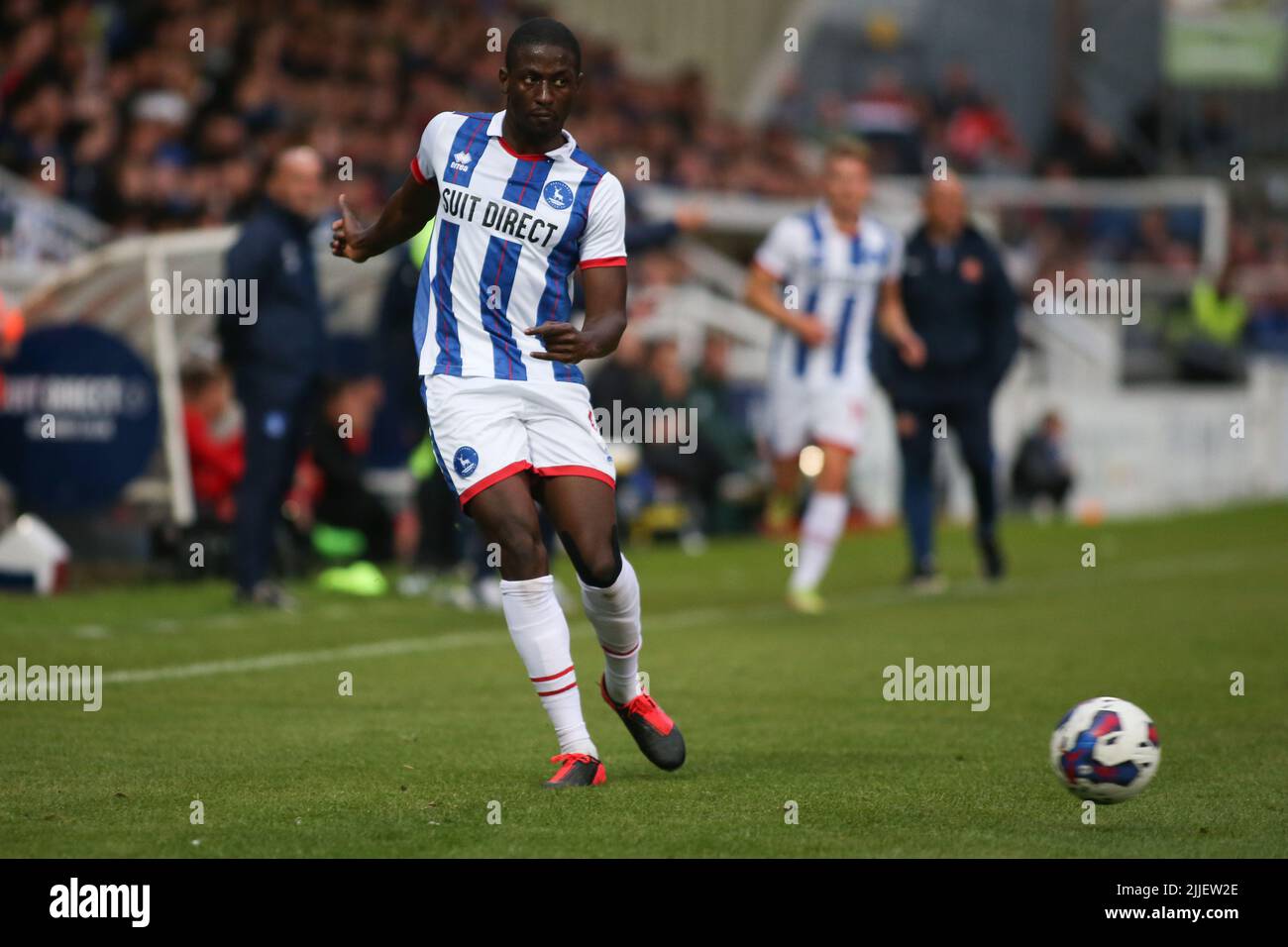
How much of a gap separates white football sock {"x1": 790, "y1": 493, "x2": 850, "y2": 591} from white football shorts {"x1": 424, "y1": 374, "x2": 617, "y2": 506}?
5468 millimetres

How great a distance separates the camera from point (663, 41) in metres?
31.9

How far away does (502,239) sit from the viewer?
20.3 feet

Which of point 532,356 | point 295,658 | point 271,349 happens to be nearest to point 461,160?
point 532,356

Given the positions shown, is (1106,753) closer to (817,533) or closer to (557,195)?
(557,195)

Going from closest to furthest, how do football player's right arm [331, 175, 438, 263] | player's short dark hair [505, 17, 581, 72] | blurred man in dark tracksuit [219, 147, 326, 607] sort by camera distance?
1. player's short dark hair [505, 17, 581, 72]
2. football player's right arm [331, 175, 438, 263]
3. blurred man in dark tracksuit [219, 147, 326, 607]

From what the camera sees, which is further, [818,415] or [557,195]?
[818,415]

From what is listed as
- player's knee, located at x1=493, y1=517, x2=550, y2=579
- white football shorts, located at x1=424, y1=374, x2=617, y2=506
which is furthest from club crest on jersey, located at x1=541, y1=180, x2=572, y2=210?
player's knee, located at x1=493, y1=517, x2=550, y2=579

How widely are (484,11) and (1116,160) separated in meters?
13.0

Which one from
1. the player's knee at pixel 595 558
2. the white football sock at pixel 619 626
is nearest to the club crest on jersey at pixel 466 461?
the player's knee at pixel 595 558

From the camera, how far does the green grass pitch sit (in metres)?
A: 5.24

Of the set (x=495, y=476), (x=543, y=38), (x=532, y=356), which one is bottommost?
(x=495, y=476)

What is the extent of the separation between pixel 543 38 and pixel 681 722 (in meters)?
2.70

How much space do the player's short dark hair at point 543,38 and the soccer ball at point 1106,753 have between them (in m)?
2.36

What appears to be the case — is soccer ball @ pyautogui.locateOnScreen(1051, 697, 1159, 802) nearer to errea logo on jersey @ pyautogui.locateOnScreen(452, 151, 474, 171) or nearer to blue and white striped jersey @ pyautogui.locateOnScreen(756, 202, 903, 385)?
errea logo on jersey @ pyautogui.locateOnScreen(452, 151, 474, 171)
